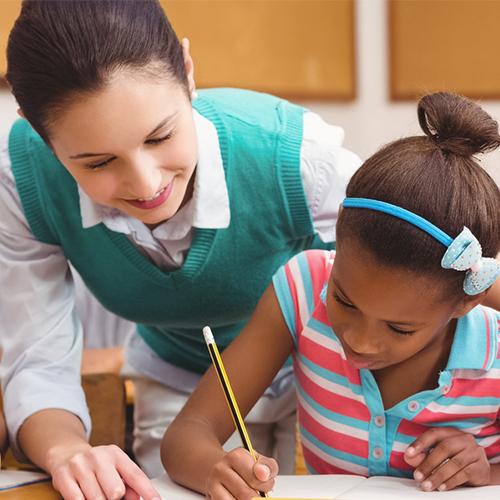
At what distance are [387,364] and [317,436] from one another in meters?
0.16

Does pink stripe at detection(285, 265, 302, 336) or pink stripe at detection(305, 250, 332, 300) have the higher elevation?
pink stripe at detection(305, 250, 332, 300)

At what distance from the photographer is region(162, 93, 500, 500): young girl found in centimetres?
85

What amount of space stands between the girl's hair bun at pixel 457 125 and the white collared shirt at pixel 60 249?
225 mm

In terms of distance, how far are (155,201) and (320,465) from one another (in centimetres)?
36

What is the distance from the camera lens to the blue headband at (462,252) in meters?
0.83

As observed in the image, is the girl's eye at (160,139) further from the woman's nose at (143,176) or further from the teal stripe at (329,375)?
the teal stripe at (329,375)

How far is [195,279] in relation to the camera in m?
1.17

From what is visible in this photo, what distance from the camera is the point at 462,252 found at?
0.83 m

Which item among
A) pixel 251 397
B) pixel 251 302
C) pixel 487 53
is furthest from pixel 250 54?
pixel 251 397

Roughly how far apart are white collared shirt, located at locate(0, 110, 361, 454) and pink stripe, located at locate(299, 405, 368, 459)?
0.24 metres

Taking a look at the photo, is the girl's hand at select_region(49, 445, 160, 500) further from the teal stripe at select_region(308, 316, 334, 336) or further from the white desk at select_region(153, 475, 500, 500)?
the teal stripe at select_region(308, 316, 334, 336)

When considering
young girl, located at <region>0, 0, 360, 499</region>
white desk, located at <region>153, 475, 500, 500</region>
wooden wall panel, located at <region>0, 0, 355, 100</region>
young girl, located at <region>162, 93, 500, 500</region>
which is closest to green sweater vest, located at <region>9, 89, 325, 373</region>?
young girl, located at <region>0, 0, 360, 499</region>

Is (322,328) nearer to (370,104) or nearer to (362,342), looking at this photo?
(362,342)

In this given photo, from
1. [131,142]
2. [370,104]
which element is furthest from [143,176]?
[370,104]
